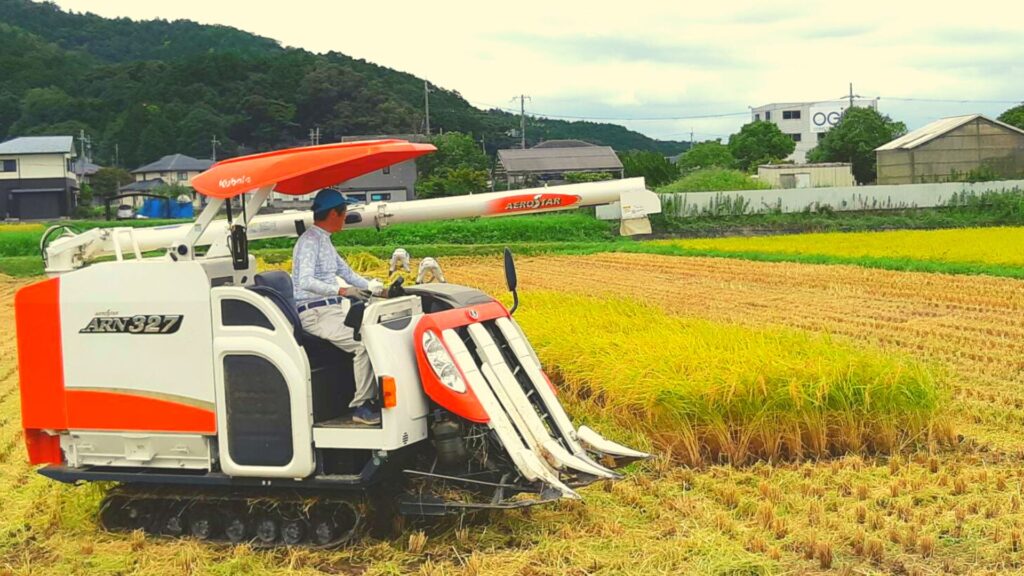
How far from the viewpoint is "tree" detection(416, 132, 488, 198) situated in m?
57.9

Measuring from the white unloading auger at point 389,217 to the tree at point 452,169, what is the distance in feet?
160

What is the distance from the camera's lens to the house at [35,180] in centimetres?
7044

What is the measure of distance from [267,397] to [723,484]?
10.2 ft

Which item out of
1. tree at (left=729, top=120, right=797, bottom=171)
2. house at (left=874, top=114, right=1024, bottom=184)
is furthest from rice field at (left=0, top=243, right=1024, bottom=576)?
tree at (left=729, top=120, right=797, bottom=171)

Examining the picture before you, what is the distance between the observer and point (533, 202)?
7.51 metres

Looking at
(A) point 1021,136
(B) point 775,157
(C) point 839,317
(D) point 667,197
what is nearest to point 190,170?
(B) point 775,157

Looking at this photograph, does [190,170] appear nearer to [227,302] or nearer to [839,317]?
[839,317]

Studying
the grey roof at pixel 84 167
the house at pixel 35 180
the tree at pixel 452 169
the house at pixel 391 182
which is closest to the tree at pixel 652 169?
the tree at pixel 452 169

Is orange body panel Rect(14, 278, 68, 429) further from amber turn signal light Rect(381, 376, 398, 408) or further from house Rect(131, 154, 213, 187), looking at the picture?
house Rect(131, 154, 213, 187)

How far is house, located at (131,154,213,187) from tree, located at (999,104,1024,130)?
193 feet

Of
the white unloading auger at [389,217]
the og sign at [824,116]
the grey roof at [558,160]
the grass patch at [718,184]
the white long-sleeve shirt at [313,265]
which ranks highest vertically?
the og sign at [824,116]

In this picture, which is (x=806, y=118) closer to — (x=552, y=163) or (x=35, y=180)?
(x=552, y=163)

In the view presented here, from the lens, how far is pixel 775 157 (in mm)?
87875

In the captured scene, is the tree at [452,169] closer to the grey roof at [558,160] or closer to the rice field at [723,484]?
the grey roof at [558,160]
